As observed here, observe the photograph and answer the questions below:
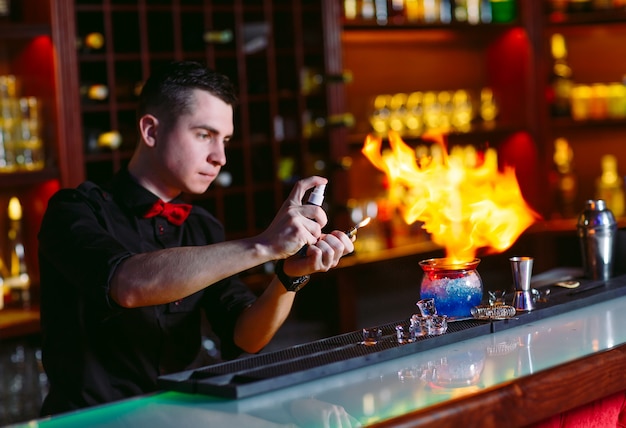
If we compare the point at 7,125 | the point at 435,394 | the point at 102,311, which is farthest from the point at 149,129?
the point at 7,125

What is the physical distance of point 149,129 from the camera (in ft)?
7.45

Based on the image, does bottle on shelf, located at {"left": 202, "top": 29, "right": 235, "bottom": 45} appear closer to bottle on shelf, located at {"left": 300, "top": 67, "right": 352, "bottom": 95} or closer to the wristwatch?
bottle on shelf, located at {"left": 300, "top": 67, "right": 352, "bottom": 95}

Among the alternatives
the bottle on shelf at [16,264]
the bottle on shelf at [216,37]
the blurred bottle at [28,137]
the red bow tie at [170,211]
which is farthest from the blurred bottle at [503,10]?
the red bow tie at [170,211]

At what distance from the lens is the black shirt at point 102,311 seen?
1.97 m

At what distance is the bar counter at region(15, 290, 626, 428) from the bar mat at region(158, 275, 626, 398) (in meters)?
0.01

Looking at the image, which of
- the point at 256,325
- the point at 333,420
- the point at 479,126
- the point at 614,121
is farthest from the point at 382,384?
the point at 614,121

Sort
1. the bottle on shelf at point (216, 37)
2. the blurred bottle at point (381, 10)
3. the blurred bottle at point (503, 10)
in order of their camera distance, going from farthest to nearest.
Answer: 1. the blurred bottle at point (503, 10)
2. the blurred bottle at point (381, 10)
3. the bottle on shelf at point (216, 37)

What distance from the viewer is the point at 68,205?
2.09 meters

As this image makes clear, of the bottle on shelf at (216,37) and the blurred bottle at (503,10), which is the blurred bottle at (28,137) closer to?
the bottle on shelf at (216,37)

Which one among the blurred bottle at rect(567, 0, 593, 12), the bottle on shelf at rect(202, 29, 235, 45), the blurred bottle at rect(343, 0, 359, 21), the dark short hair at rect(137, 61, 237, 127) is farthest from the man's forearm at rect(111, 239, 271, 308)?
the blurred bottle at rect(567, 0, 593, 12)

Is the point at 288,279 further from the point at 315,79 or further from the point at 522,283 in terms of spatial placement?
the point at 315,79

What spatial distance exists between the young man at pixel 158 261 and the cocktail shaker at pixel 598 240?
0.87m

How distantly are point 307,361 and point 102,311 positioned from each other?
1.70 feet

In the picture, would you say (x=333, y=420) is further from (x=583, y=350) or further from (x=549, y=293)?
(x=549, y=293)
